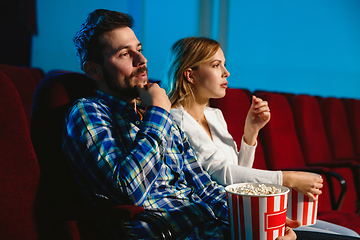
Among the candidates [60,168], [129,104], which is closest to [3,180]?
[60,168]

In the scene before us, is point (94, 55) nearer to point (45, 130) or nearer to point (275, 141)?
point (45, 130)

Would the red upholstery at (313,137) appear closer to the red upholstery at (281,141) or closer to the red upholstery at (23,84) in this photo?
the red upholstery at (281,141)

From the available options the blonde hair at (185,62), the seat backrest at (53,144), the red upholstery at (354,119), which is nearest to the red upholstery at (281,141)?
the blonde hair at (185,62)

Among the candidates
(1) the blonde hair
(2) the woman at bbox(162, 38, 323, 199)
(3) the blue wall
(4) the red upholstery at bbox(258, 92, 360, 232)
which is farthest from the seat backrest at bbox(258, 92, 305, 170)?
(3) the blue wall

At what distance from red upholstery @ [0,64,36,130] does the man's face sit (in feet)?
3.31

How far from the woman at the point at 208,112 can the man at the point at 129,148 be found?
104 mm

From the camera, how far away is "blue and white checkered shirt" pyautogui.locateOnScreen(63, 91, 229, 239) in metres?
0.87

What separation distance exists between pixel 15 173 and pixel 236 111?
51.7 inches

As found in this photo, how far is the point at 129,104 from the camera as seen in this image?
3.64 ft

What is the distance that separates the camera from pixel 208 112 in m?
A: 1.61

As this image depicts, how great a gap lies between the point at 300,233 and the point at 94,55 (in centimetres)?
96

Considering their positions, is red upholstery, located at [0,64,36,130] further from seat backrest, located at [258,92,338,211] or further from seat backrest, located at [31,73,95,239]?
seat backrest, located at [258,92,338,211]

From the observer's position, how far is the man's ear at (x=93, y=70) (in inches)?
43.6

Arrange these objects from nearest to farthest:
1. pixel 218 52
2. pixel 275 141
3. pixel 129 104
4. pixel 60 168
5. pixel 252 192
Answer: pixel 252 192
pixel 60 168
pixel 129 104
pixel 218 52
pixel 275 141
